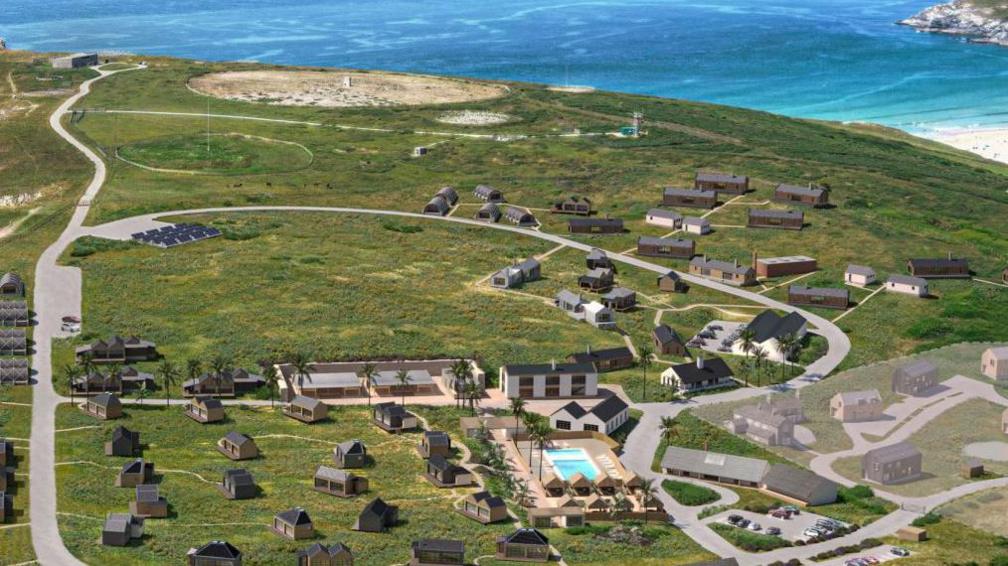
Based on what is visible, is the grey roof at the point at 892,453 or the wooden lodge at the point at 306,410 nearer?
the grey roof at the point at 892,453

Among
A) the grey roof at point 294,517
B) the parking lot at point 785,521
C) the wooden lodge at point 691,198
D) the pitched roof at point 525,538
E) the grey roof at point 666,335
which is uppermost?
the wooden lodge at point 691,198

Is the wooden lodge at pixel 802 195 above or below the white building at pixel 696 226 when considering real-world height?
above

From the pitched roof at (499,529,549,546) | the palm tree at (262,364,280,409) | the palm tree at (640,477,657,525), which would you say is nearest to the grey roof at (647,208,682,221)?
the palm tree at (262,364,280,409)

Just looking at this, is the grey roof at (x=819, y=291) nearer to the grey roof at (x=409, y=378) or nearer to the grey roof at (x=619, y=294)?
the grey roof at (x=619, y=294)

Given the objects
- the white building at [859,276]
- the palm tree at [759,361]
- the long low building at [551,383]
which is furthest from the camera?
the white building at [859,276]

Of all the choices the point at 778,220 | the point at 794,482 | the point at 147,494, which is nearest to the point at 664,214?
the point at 778,220

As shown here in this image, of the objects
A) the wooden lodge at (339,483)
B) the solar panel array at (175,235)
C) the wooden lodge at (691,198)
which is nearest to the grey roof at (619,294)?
the wooden lodge at (691,198)

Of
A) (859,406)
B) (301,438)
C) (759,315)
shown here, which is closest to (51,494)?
(301,438)

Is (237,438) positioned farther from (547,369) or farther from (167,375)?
(547,369)
